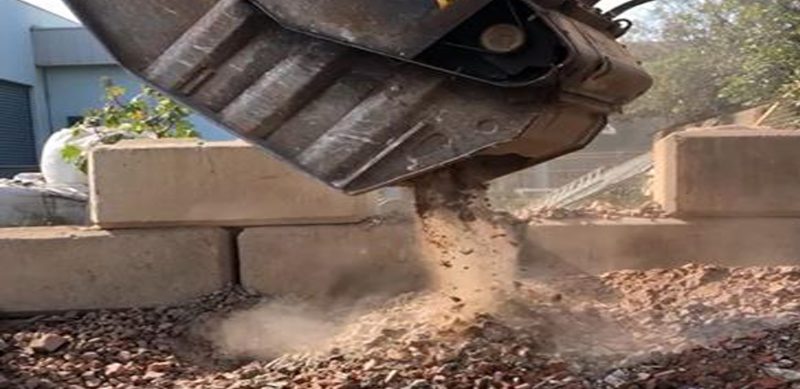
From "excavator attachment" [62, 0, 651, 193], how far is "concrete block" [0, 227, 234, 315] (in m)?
1.63

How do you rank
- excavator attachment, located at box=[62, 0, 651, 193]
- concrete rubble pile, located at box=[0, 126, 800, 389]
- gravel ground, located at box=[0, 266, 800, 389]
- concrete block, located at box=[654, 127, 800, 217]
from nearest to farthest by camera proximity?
excavator attachment, located at box=[62, 0, 651, 193]
gravel ground, located at box=[0, 266, 800, 389]
concrete rubble pile, located at box=[0, 126, 800, 389]
concrete block, located at box=[654, 127, 800, 217]

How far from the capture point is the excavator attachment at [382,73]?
282 cm

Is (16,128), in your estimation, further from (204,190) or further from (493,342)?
(493,342)

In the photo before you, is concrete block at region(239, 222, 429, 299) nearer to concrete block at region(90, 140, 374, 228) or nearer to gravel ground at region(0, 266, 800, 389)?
concrete block at region(90, 140, 374, 228)

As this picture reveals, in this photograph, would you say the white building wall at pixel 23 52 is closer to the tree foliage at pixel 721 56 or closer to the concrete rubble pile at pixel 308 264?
the tree foliage at pixel 721 56

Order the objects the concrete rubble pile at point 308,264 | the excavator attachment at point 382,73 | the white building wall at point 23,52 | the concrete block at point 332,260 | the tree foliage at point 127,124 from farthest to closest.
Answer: the white building wall at point 23,52 → the tree foliage at point 127,124 → the concrete block at point 332,260 → the concrete rubble pile at point 308,264 → the excavator attachment at point 382,73

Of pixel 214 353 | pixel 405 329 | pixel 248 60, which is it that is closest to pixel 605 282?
pixel 405 329

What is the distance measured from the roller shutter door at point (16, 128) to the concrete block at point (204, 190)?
17082mm

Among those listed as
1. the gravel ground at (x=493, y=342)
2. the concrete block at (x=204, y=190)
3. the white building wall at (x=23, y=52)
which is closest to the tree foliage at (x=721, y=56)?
the gravel ground at (x=493, y=342)

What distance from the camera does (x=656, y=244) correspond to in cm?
474

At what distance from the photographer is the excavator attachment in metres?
2.82

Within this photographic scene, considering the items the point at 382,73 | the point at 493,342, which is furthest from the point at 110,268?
the point at 382,73

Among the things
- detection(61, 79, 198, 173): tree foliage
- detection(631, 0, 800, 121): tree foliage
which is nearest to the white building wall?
detection(631, 0, 800, 121): tree foliage

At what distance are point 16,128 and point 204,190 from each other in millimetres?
18826
